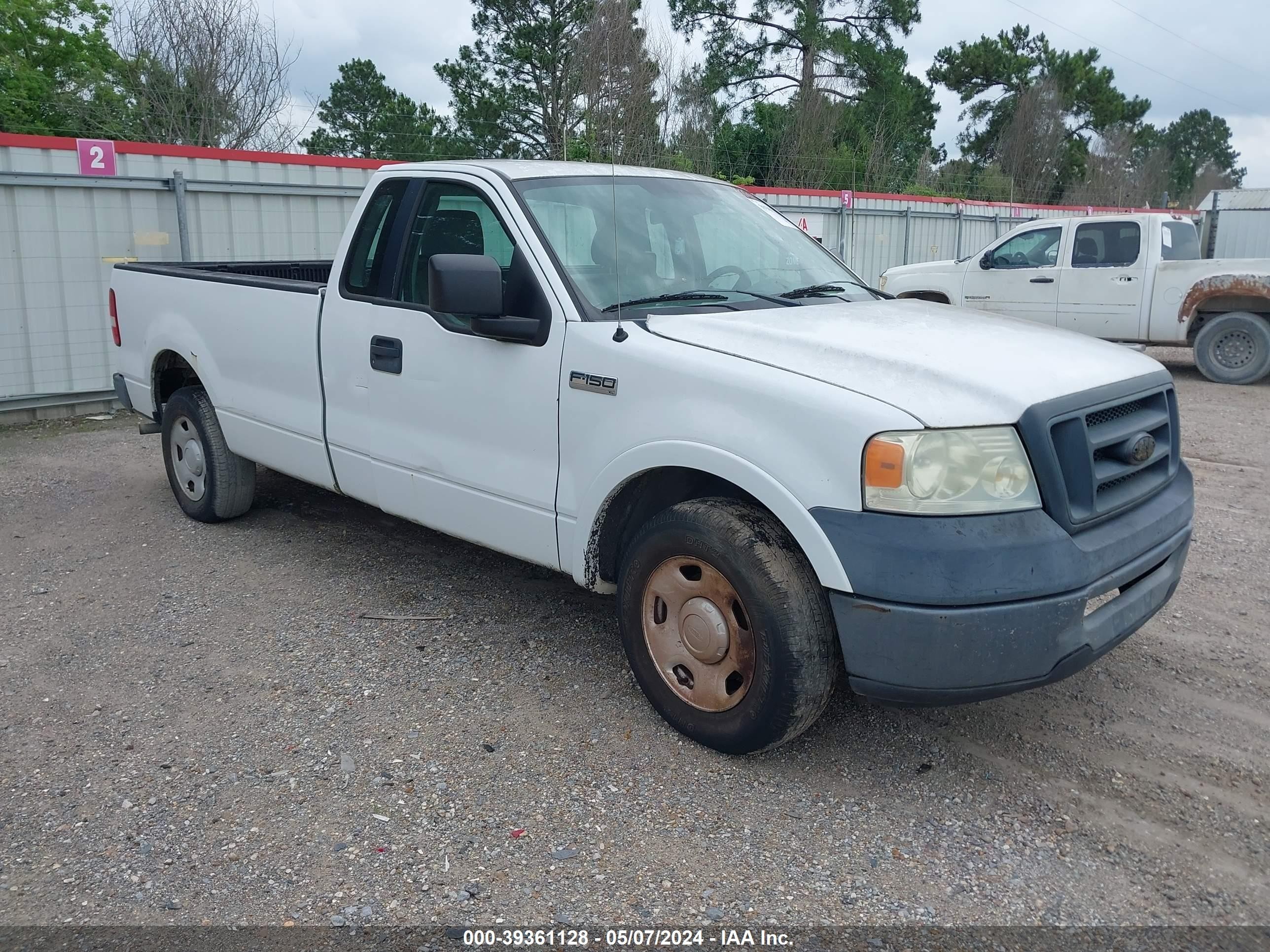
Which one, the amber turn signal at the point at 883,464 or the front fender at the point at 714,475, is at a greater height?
the amber turn signal at the point at 883,464

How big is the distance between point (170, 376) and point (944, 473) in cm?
514

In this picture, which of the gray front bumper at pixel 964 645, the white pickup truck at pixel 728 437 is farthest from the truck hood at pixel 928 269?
the gray front bumper at pixel 964 645

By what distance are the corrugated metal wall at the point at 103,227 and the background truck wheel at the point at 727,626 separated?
7802 millimetres

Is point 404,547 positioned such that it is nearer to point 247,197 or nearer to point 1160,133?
point 247,197

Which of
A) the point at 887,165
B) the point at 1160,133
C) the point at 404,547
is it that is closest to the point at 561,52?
the point at 887,165

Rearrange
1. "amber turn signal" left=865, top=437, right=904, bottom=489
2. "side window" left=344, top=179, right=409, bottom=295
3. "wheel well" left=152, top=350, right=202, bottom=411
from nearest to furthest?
1. "amber turn signal" left=865, top=437, right=904, bottom=489
2. "side window" left=344, top=179, right=409, bottom=295
3. "wheel well" left=152, top=350, right=202, bottom=411

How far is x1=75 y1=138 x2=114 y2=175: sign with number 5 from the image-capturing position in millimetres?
9430

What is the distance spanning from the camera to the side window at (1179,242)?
12375 mm

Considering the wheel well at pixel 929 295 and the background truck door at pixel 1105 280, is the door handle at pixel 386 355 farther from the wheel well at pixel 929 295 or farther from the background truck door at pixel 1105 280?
the wheel well at pixel 929 295

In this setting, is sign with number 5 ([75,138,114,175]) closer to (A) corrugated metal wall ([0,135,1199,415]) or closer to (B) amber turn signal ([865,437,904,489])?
(A) corrugated metal wall ([0,135,1199,415])

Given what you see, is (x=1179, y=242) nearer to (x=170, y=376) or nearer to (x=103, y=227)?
(x=170, y=376)

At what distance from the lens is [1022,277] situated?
43.2ft

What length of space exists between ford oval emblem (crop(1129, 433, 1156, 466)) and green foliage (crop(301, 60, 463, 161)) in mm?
27248

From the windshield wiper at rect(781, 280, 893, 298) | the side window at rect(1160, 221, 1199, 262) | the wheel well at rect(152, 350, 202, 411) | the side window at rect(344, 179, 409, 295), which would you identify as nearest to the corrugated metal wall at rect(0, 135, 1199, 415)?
the wheel well at rect(152, 350, 202, 411)
